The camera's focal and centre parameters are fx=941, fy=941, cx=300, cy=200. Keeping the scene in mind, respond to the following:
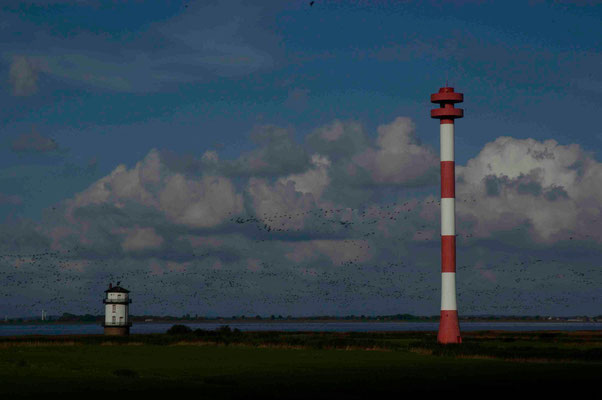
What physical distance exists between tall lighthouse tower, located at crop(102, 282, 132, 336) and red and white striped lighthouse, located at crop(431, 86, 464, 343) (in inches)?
1561

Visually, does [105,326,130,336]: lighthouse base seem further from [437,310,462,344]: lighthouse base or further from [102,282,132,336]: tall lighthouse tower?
[437,310,462,344]: lighthouse base

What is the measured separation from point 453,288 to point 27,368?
136 ft

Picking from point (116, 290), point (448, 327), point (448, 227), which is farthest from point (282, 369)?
point (116, 290)

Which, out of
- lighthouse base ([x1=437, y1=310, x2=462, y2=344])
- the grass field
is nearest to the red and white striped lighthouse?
lighthouse base ([x1=437, y1=310, x2=462, y2=344])

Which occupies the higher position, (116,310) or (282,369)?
(116,310)

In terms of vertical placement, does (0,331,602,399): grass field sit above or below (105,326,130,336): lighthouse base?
below

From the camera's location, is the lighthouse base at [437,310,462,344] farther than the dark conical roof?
No

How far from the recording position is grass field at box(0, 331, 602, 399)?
1807 inches

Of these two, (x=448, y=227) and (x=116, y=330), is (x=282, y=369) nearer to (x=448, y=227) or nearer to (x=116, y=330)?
(x=448, y=227)

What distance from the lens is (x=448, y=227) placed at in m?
86.6

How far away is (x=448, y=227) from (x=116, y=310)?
4248 cm

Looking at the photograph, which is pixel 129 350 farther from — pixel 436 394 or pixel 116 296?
pixel 436 394

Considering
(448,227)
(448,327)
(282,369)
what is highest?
(448,227)

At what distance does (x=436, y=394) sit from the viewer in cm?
4416
